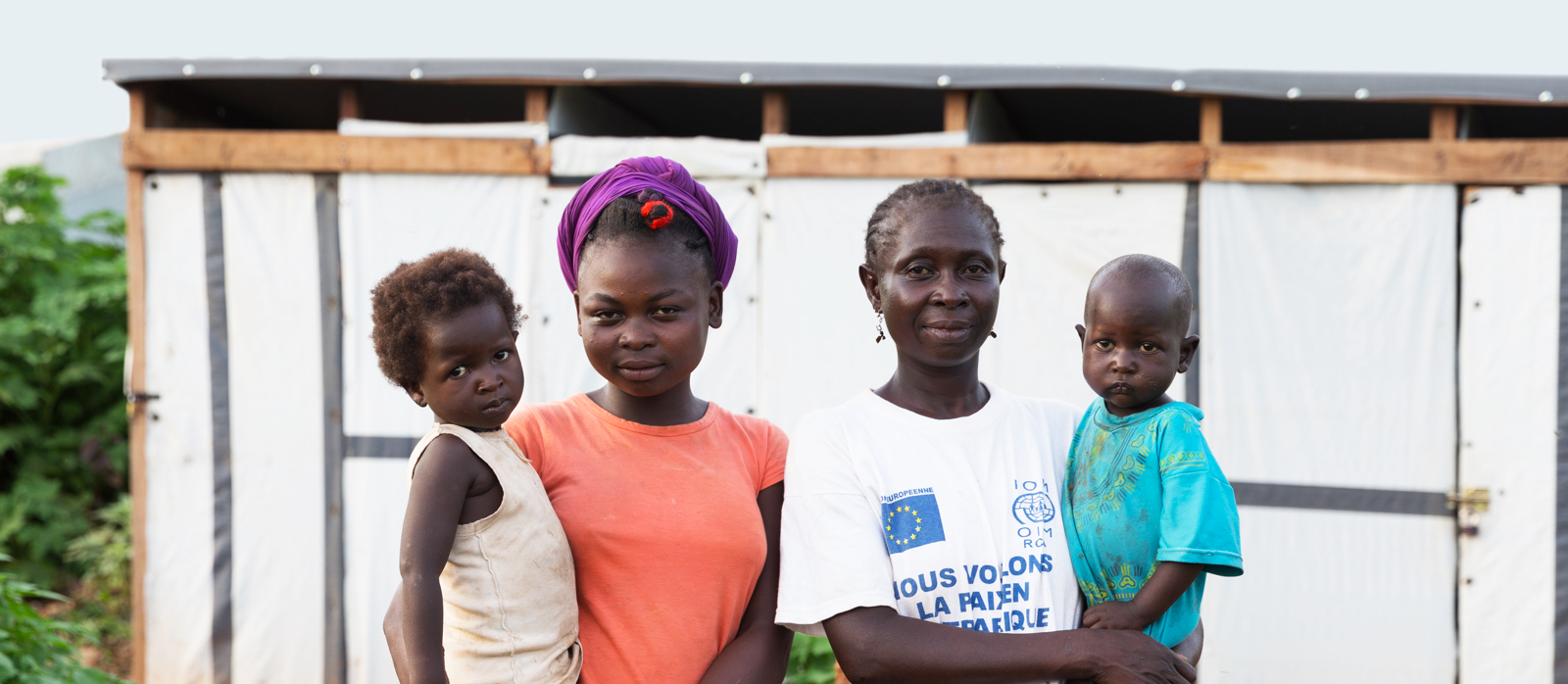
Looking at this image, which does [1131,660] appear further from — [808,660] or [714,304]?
[808,660]

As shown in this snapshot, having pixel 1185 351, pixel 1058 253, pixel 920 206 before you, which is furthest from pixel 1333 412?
pixel 920 206

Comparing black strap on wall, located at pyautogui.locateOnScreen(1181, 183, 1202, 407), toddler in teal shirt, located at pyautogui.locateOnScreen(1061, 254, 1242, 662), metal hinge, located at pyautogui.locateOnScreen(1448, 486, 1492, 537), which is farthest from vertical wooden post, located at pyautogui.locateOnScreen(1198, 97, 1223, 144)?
toddler in teal shirt, located at pyautogui.locateOnScreen(1061, 254, 1242, 662)

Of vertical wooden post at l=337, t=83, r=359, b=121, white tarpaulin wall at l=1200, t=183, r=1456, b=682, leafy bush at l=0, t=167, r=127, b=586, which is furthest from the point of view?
leafy bush at l=0, t=167, r=127, b=586

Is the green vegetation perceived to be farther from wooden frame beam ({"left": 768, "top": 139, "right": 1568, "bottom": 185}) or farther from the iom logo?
the iom logo

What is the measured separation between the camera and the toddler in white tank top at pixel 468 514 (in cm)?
144

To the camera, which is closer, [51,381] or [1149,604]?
[1149,604]

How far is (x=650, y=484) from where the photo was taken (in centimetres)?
160

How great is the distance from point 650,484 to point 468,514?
0.29 metres

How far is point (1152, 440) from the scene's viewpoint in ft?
5.43

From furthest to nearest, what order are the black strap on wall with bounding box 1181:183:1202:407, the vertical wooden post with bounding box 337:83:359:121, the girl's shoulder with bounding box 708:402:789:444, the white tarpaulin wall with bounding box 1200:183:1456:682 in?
the vertical wooden post with bounding box 337:83:359:121
the black strap on wall with bounding box 1181:183:1202:407
the white tarpaulin wall with bounding box 1200:183:1456:682
the girl's shoulder with bounding box 708:402:789:444

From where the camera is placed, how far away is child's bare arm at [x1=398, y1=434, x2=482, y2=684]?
141 centimetres

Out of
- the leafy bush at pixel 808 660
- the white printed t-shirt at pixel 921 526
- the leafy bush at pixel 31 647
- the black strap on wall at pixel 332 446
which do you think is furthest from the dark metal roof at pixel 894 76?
the white printed t-shirt at pixel 921 526

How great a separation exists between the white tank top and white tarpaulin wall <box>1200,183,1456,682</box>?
3.51 m

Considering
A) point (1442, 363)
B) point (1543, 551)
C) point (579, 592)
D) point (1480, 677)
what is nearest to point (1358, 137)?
point (1442, 363)
